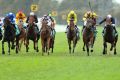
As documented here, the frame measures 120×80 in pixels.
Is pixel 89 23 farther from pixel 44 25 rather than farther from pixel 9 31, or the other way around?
pixel 9 31

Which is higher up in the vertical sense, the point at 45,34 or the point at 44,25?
the point at 44,25

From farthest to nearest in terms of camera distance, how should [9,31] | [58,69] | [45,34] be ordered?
[9,31] → [45,34] → [58,69]

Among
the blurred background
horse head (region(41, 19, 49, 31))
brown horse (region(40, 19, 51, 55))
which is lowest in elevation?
brown horse (region(40, 19, 51, 55))

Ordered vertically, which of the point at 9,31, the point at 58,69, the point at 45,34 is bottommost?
the point at 58,69

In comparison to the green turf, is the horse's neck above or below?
above

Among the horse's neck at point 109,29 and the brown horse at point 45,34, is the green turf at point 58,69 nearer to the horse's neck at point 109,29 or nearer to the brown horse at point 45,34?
the brown horse at point 45,34

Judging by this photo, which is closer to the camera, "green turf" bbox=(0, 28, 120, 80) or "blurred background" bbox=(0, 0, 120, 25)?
"green turf" bbox=(0, 28, 120, 80)

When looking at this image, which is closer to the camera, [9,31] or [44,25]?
[44,25]

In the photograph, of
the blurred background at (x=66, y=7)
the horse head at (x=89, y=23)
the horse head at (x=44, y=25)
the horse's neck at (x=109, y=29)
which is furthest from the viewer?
the blurred background at (x=66, y=7)

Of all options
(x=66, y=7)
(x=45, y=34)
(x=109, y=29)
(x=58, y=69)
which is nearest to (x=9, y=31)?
(x=45, y=34)

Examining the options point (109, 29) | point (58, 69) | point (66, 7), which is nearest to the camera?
point (58, 69)

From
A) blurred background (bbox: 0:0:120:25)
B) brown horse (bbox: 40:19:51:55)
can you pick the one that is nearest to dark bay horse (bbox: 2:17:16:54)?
brown horse (bbox: 40:19:51:55)

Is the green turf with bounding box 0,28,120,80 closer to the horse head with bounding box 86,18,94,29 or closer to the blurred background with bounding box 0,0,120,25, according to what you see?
the horse head with bounding box 86,18,94,29

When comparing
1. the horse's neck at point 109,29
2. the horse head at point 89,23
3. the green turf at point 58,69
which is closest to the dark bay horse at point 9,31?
the horse head at point 89,23
